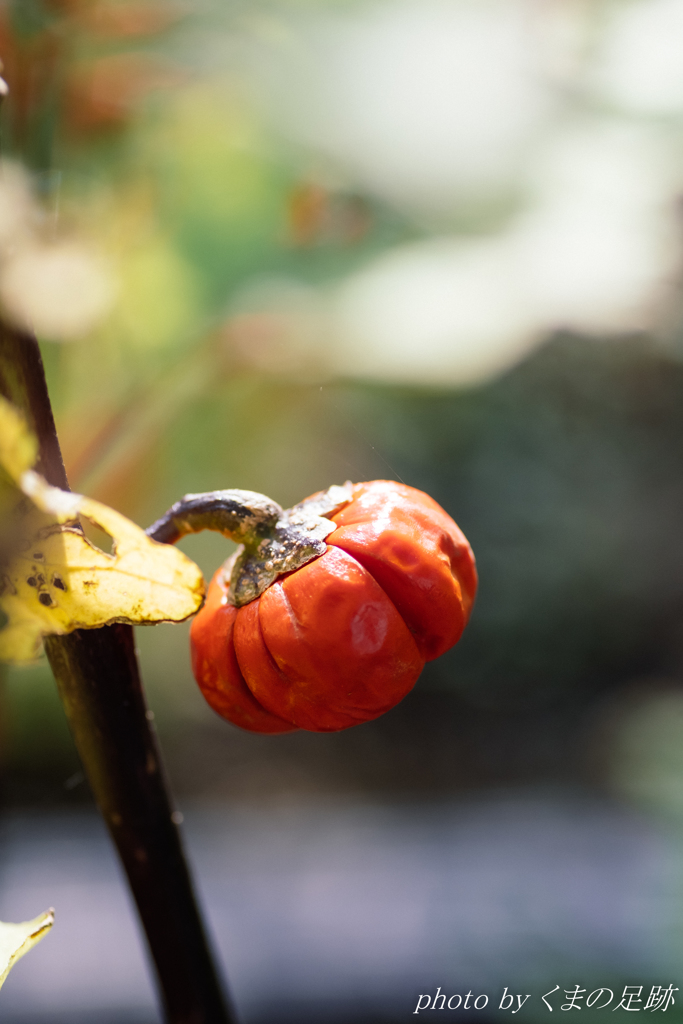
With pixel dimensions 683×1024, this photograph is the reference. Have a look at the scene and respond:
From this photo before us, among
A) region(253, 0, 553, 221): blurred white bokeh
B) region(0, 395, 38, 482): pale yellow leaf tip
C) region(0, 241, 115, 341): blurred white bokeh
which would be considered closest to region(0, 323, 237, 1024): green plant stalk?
region(0, 395, 38, 482): pale yellow leaf tip

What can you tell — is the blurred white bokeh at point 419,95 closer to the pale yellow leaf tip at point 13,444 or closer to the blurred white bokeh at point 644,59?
Result: the blurred white bokeh at point 644,59

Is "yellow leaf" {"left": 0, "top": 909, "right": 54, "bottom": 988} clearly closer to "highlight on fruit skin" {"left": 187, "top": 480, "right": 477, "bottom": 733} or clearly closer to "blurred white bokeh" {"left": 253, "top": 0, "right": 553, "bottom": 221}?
Result: "highlight on fruit skin" {"left": 187, "top": 480, "right": 477, "bottom": 733}

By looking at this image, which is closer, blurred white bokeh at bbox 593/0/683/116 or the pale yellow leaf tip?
the pale yellow leaf tip

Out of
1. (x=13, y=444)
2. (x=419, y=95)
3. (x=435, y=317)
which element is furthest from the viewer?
(x=419, y=95)

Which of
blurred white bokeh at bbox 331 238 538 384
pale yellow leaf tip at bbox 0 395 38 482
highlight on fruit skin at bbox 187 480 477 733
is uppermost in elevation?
blurred white bokeh at bbox 331 238 538 384

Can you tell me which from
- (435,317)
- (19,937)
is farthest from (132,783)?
(435,317)

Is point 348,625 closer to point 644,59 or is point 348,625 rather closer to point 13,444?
point 13,444
